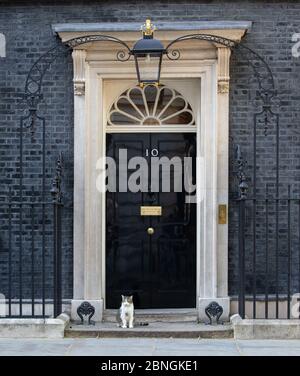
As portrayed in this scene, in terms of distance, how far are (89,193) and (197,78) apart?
6.48 ft

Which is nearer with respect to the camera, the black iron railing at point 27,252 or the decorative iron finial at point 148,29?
the decorative iron finial at point 148,29


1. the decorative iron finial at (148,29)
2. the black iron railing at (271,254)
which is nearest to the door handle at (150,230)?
the black iron railing at (271,254)

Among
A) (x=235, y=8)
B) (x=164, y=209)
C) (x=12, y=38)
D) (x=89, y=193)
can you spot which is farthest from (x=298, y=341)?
(x=12, y=38)

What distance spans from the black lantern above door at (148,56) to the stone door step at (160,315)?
9.47ft

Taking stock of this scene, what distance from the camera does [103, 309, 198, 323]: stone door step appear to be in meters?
10.1

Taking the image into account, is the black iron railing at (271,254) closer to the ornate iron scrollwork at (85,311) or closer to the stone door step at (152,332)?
the stone door step at (152,332)

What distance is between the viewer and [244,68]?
1006cm

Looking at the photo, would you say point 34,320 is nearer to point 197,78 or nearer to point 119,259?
point 119,259

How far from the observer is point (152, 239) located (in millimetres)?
10344

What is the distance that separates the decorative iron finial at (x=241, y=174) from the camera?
9.34 m

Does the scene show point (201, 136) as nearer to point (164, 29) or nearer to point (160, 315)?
point (164, 29)

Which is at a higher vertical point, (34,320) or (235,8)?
(235,8)

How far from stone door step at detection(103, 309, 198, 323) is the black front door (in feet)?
0.33

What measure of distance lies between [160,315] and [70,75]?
3203 mm
